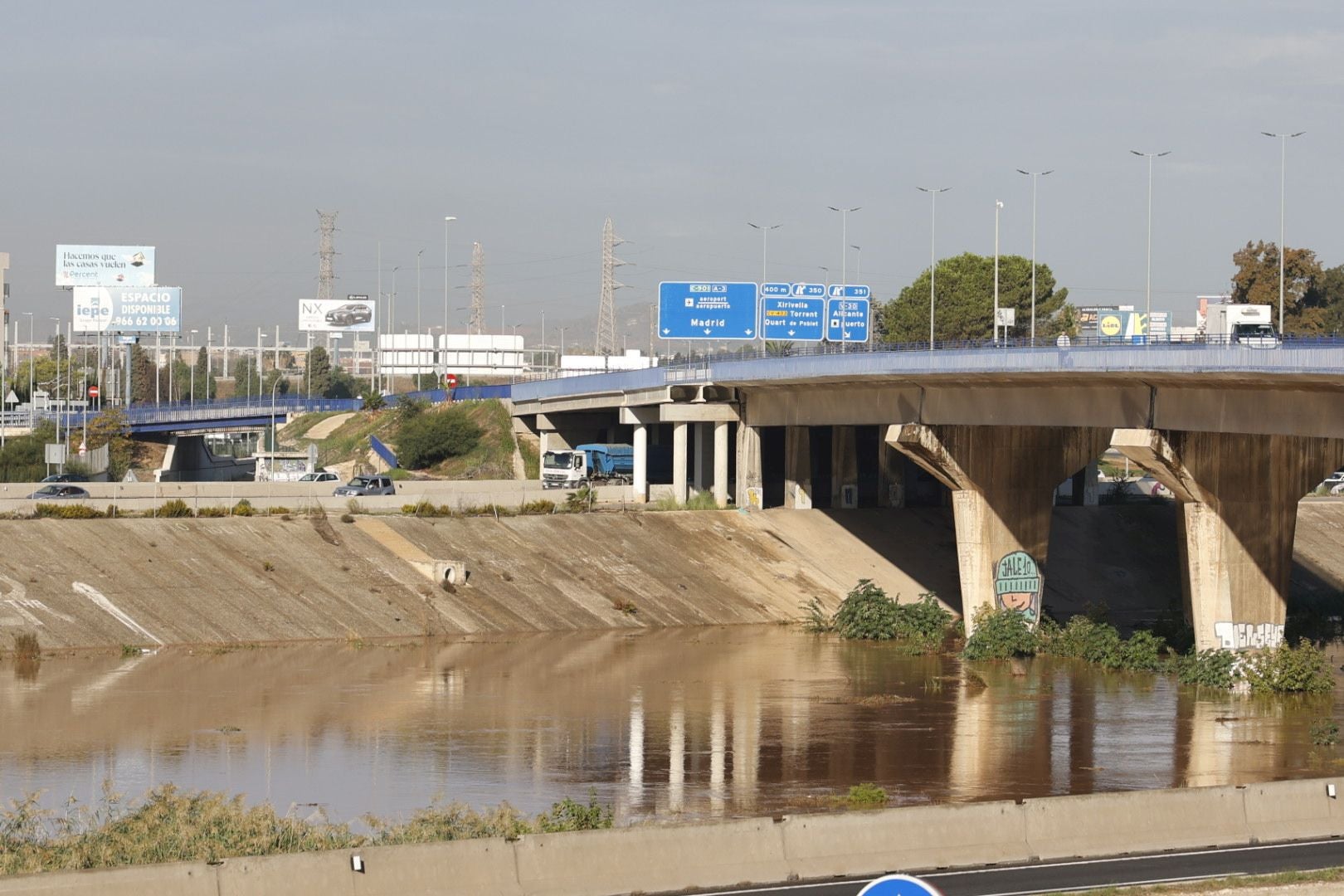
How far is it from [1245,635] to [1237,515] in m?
3.84

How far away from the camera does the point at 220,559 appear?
211 feet

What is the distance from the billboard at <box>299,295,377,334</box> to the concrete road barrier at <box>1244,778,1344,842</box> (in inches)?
6158

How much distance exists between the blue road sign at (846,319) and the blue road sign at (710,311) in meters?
4.11

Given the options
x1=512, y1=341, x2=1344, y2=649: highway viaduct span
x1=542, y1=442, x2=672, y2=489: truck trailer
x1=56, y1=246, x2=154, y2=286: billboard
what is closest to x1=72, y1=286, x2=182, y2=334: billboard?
x1=56, y1=246, x2=154, y2=286: billboard

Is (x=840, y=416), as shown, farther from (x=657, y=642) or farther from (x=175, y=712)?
(x=175, y=712)

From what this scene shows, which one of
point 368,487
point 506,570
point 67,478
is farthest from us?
point 67,478

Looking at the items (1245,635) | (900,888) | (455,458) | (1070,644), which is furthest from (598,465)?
(900,888)

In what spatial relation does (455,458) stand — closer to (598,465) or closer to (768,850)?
(598,465)

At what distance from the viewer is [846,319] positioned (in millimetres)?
89000

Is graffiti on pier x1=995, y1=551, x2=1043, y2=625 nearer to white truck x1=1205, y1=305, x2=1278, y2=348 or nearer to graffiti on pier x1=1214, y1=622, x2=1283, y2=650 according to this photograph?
graffiti on pier x1=1214, y1=622, x2=1283, y2=650

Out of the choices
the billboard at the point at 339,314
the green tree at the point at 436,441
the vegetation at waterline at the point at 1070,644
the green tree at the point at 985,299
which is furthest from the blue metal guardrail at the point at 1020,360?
the billboard at the point at 339,314

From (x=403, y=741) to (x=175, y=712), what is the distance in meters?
7.66

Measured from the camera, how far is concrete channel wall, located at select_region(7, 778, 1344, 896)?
72.4 feet

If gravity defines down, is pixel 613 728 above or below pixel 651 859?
below
